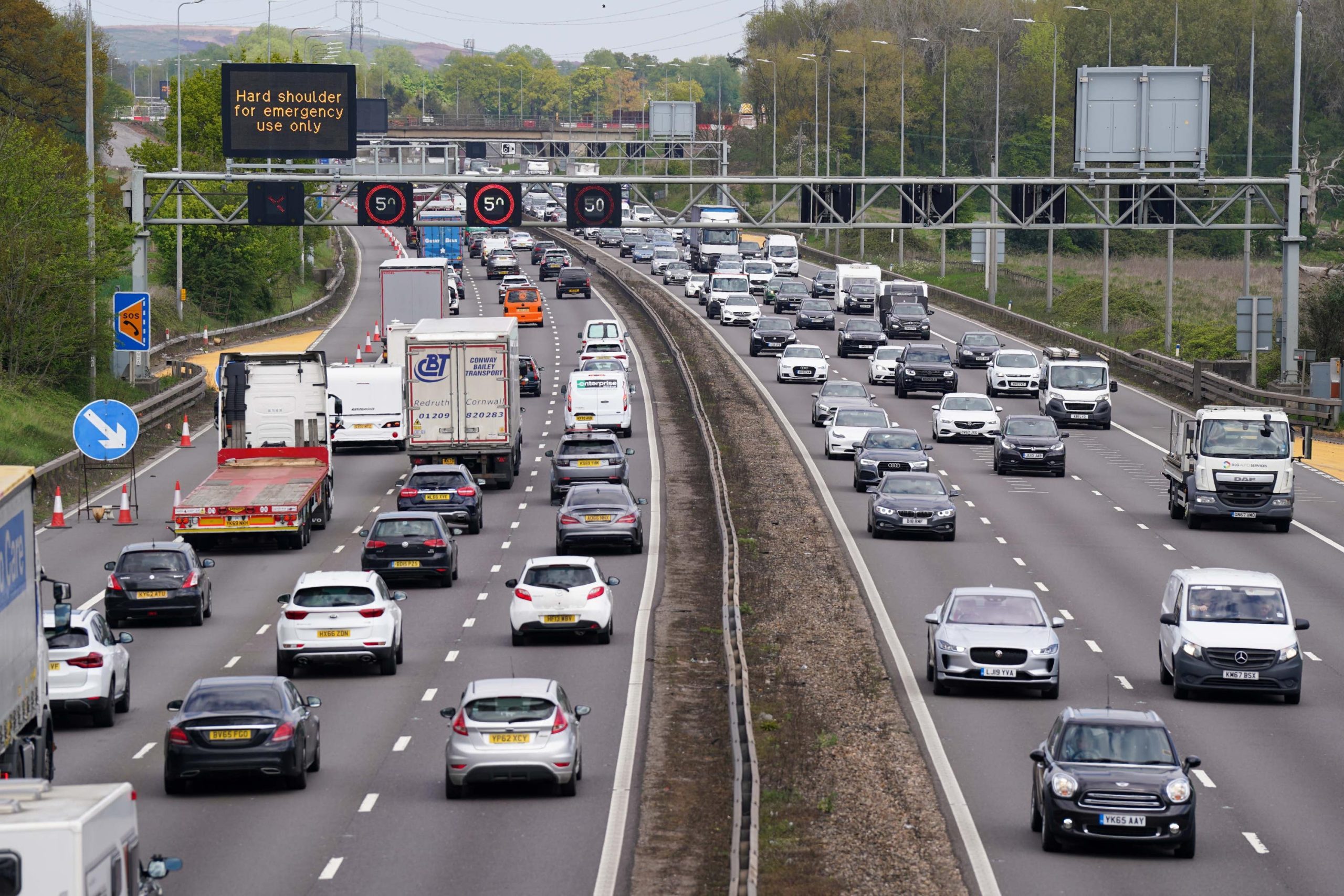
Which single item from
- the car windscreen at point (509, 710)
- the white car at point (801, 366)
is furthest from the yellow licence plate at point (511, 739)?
the white car at point (801, 366)

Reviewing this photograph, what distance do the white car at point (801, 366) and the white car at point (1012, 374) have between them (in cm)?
599

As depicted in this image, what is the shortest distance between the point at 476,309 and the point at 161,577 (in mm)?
60026

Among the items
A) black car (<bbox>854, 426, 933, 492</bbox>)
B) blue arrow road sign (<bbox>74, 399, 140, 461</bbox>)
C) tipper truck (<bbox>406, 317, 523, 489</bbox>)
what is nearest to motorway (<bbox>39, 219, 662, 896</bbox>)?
tipper truck (<bbox>406, 317, 523, 489</bbox>)

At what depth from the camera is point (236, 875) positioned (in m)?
18.3

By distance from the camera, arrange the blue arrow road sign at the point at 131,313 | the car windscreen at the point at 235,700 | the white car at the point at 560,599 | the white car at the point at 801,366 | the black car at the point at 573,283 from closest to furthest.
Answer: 1. the car windscreen at the point at 235,700
2. the white car at the point at 560,599
3. the blue arrow road sign at the point at 131,313
4. the white car at the point at 801,366
5. the black car at the point at 573,283

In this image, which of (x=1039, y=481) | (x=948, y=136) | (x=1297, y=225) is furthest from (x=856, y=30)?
(x=1039, y=481)

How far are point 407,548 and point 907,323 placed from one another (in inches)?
1819

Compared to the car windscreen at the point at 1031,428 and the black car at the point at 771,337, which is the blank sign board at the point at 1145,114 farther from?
the black car at the point at 771,337

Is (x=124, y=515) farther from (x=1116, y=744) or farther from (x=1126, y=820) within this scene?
(x=1126, y=820)

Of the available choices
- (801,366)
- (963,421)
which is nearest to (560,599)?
(963,421)

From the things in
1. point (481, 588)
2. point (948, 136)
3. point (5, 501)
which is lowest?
point (481, 588)

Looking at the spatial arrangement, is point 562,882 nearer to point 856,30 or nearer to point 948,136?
point 948,136

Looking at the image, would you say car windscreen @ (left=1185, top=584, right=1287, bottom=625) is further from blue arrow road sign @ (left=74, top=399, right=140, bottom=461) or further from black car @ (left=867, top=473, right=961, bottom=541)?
blue arrow road sign @ (left=74, top=399, right=140, bottom=461)

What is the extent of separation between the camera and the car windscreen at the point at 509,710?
21.2 metres
